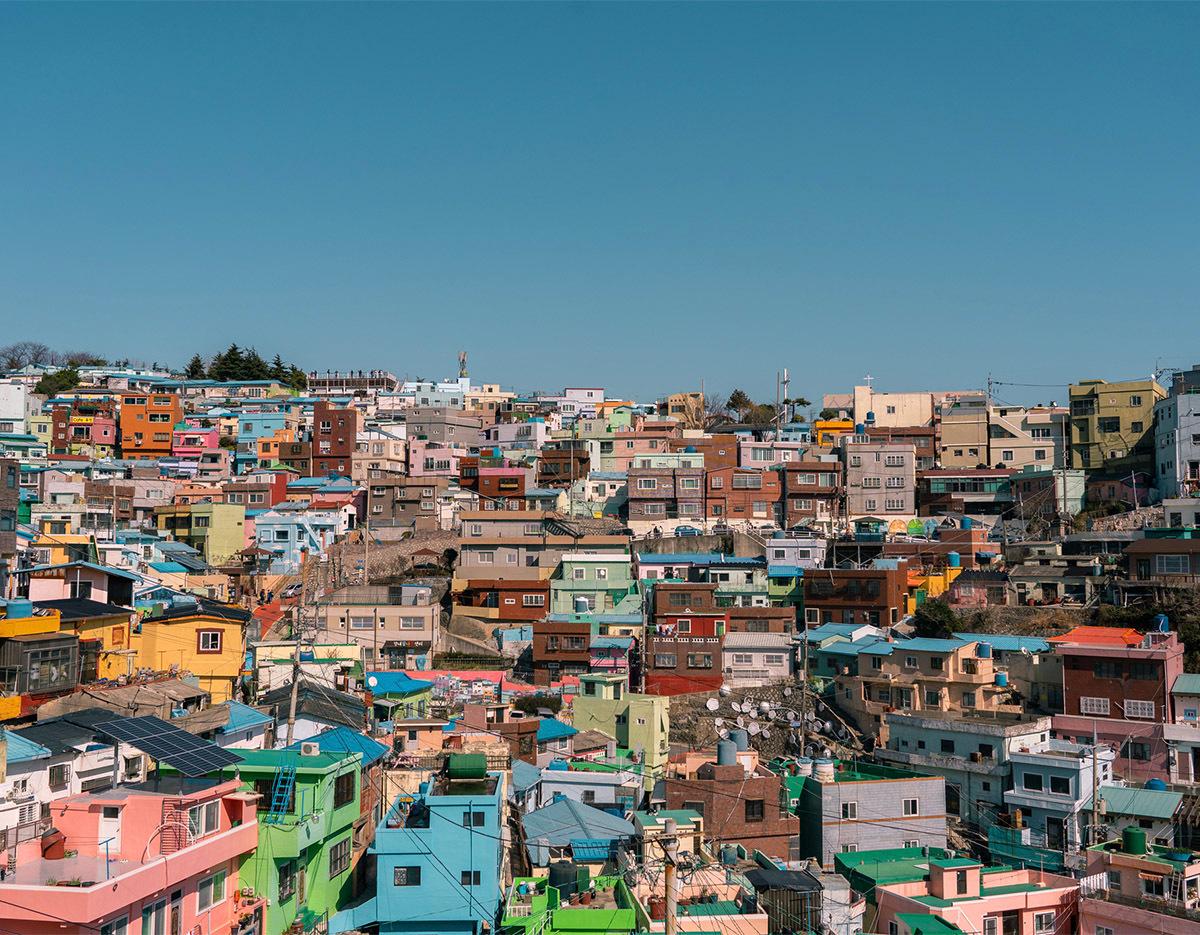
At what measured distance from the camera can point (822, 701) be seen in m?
36.6

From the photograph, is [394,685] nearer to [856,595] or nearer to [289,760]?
[289,760]

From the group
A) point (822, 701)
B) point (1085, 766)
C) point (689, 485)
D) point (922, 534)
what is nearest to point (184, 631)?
point (822, 701)

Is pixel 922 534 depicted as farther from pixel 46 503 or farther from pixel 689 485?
pixel 46 503

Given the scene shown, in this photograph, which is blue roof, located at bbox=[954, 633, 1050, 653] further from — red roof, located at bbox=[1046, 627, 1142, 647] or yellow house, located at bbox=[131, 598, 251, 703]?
yellow house, located at bbox=[131, 598, 251, 703]

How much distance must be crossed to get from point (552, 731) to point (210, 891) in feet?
49.4

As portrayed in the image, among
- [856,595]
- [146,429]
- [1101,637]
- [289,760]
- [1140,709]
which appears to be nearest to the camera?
[289,760]

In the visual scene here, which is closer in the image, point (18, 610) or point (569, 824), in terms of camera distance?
point (569, 824)

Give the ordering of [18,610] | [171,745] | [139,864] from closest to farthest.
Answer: [139,864] < [171,745] < [18,610]

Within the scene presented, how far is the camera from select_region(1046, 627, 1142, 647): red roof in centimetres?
3384

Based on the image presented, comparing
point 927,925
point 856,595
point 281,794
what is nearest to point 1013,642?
point 856,595

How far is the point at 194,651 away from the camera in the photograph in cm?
2912

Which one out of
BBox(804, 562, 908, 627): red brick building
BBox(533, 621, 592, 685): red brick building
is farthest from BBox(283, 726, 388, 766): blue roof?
BBox(804, 562, 908, 627): red brick building

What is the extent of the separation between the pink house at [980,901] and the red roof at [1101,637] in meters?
11.5

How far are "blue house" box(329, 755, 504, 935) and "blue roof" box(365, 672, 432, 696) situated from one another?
41.0 ft
